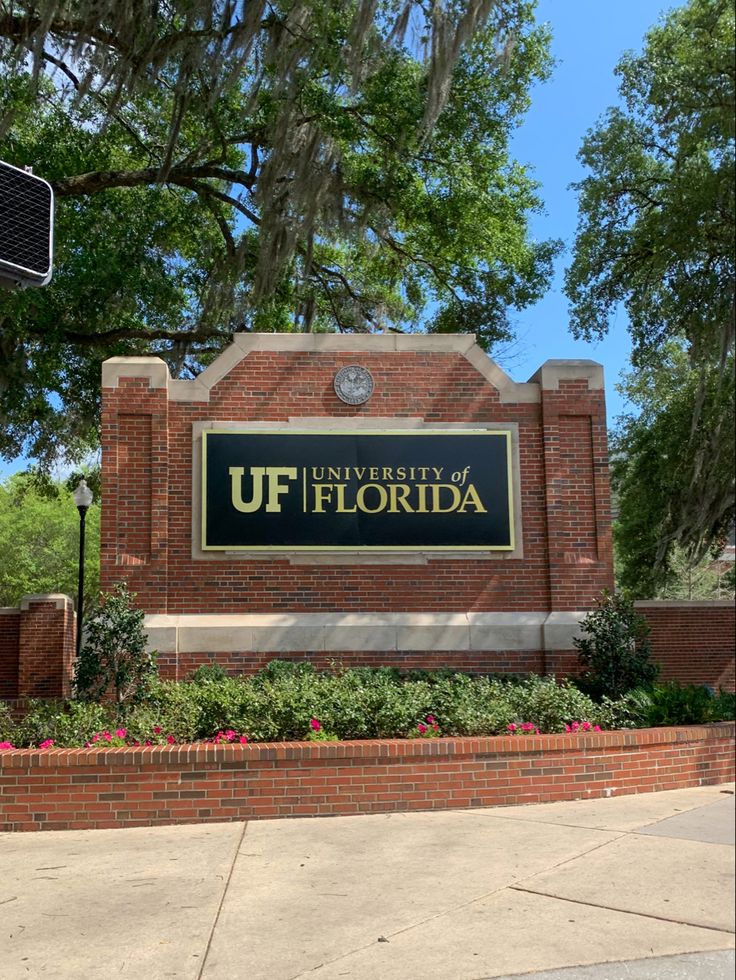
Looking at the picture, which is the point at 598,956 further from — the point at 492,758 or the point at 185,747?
the point at 185,747

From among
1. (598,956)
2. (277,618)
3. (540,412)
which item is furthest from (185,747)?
(540,412)

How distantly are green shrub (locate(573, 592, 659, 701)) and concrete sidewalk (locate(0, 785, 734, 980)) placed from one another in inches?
131

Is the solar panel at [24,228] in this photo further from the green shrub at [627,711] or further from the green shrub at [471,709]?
the green shrub at [627,711]

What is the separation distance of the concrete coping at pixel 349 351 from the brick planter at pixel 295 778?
202 inches

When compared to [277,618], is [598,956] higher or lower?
lower

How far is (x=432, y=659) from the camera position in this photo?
37.4ft

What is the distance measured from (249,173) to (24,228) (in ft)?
50.4

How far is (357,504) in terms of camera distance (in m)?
11.7

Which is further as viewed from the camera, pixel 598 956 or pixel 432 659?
pixel 432 659

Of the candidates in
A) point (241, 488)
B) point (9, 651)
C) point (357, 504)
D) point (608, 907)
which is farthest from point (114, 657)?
point (9, 651)

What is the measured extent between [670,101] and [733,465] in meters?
9.07

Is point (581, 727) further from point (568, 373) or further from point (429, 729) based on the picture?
point (568, 373)

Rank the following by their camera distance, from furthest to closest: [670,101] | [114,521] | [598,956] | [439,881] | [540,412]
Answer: [670,101] < [540,412] < [114,521] < [439,881] < [598,956]

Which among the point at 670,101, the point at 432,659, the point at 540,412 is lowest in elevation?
the point at 432,659
